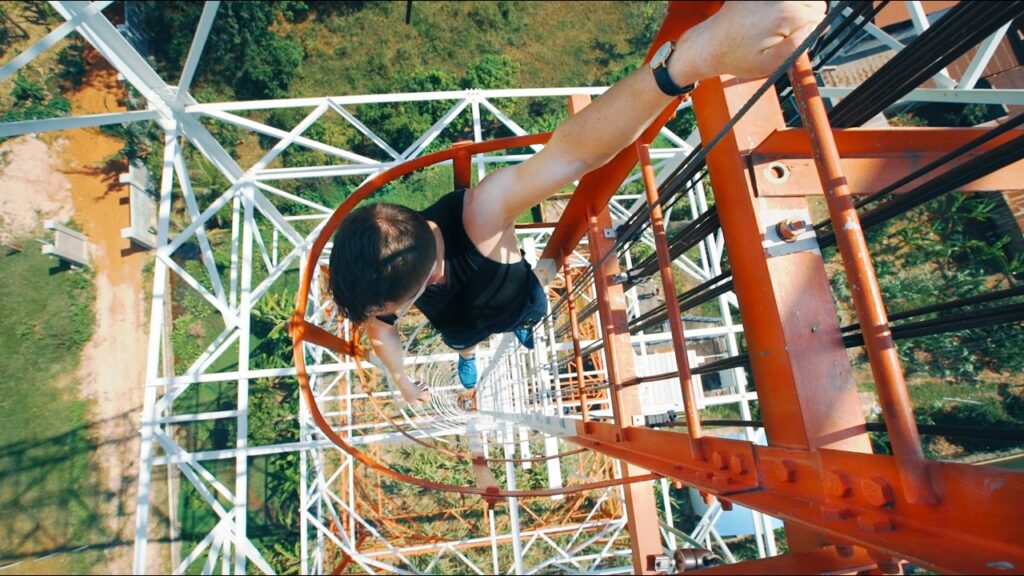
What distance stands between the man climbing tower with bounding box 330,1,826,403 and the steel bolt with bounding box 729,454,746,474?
1.08m

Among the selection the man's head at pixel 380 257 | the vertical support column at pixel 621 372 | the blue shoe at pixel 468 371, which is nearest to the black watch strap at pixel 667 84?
the man's head at pixel 380 257

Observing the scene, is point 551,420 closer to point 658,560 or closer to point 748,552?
point 658,560

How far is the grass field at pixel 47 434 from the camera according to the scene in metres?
7.52

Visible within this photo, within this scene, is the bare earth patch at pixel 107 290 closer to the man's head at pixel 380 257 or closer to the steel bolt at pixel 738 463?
the man's head at pixel 380 257

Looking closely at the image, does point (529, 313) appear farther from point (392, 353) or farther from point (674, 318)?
point (674, 318)

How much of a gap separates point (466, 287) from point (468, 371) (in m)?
2.25

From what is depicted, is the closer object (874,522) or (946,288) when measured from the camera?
(874,522)

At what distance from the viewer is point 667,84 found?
1.42 metres

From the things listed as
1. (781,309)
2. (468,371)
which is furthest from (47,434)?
(781,309)

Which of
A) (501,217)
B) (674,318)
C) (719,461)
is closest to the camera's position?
(719,461)

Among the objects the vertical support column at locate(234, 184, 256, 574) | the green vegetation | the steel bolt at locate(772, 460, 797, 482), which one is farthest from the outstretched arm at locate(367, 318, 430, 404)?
the green vegetation

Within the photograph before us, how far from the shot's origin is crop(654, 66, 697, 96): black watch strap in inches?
Answer: 55.2

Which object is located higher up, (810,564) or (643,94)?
(643,94)

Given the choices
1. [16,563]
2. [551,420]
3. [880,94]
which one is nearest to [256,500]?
[16,563]
